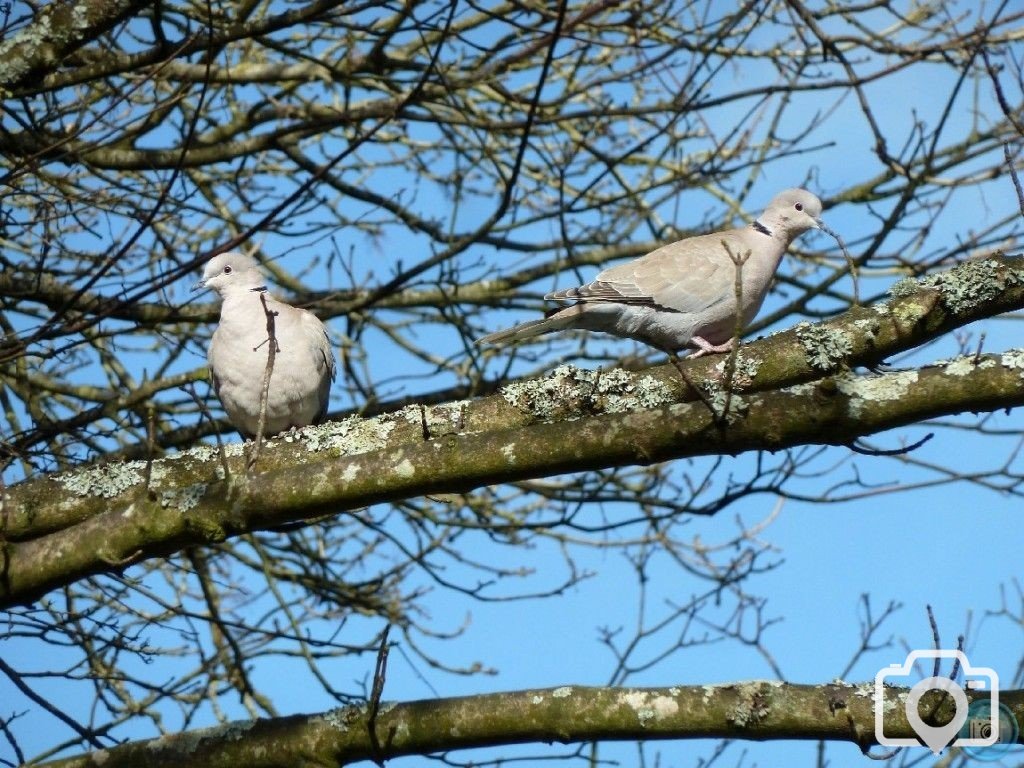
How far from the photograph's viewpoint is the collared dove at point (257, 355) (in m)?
4.71

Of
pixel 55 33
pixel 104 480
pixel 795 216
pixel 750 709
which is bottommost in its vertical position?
pixel 750 709

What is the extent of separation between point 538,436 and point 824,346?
0.82 metres

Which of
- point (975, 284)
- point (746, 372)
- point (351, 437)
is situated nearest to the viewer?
point (975, 284)

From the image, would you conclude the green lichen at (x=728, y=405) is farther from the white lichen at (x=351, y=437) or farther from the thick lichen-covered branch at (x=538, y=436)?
the white lichen at (x=351, y=437)

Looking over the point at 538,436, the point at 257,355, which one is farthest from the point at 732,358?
the point at 257,355

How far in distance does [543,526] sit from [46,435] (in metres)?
2.18

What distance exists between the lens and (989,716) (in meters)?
2.77

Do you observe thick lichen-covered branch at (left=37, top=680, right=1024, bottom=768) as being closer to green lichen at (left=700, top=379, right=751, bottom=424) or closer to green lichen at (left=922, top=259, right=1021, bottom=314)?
green lichen at (left=700, top=379, right=751, bottom=424)

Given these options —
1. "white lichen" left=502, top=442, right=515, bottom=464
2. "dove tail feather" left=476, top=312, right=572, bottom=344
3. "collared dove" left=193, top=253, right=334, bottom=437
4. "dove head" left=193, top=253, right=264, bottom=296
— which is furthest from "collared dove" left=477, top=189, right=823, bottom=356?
"white lichen" left=502, top=442, right=515, bottom=464

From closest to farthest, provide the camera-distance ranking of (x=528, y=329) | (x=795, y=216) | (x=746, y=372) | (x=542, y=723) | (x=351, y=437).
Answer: (x=542, y=723)
(x=746, y=372)
(x=351, y=437)
(x=528, y=329)
(x=795, y=216)

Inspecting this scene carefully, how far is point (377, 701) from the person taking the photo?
3055 millimetres

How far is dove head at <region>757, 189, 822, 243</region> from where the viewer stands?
5215 millimetres

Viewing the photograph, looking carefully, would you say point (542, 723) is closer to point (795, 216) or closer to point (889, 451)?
point (889, 451)

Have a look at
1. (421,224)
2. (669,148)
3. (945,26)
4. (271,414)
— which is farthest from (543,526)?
(945,26)
